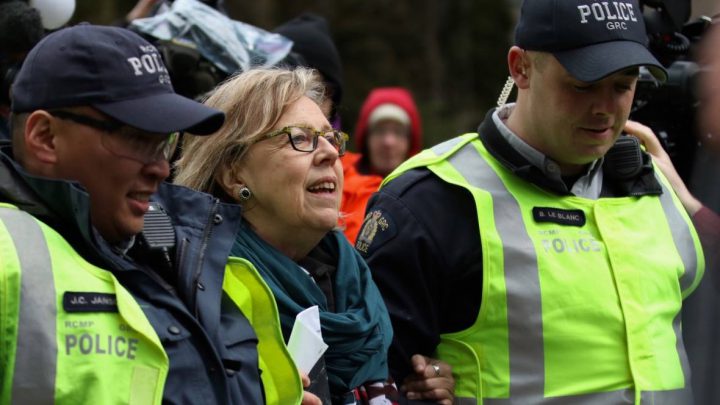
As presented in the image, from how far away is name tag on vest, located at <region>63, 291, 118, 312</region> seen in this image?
95.3 inches

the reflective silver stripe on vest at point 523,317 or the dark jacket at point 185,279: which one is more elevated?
the dark jacket at point 185,279

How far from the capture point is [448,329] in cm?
351

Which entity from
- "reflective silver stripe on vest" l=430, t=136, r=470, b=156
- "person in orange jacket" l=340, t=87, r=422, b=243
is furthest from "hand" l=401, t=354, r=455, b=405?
"person in orange jacket" l=340, t=87, r=422, b=243

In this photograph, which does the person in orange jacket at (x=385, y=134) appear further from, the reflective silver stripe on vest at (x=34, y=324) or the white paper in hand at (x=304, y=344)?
the reflective silver stripe on vest at (x=34, y=324)

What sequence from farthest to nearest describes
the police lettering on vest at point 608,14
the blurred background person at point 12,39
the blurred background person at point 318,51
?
the blurred background person at point 318,51
the blurred background person at point 12,39
the police lettering on vest at point 608,14

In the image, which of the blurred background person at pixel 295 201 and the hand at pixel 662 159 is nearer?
the blurred background person at pixel 295 201

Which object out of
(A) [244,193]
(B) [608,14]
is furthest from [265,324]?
(B) [608,14]

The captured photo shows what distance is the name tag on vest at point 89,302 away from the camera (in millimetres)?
2420

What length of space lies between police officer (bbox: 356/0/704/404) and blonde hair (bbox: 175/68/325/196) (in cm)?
48

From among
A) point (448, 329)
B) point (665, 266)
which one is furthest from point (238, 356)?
point (665, 266)

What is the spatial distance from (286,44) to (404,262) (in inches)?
66.4

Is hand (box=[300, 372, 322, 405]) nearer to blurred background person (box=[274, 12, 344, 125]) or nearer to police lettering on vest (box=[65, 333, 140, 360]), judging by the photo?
police lettering on vest (box=[65, 333, 140, 360])

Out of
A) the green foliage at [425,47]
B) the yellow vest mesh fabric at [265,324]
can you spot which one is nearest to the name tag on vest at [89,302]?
the yellow vest mesh fabric at [265,324]

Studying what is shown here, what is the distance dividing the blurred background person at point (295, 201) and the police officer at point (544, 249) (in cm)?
22
